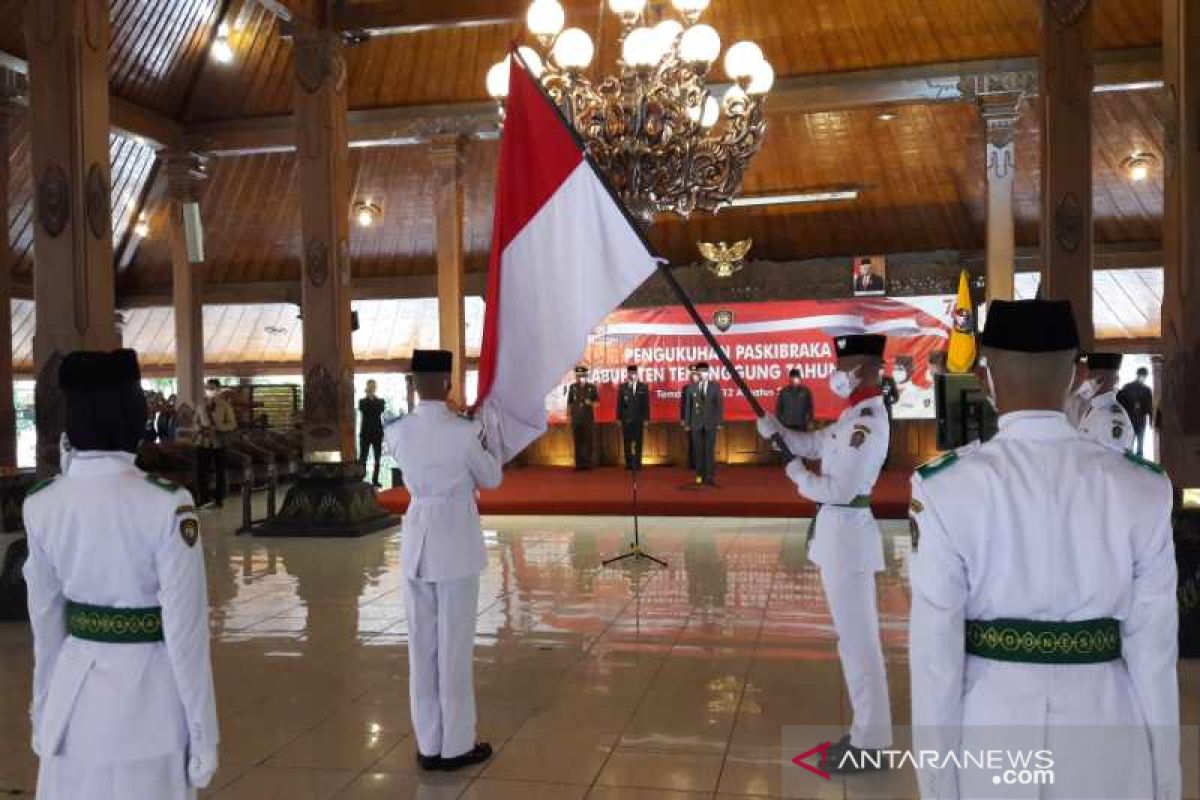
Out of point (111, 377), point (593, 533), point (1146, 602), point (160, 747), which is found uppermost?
point (111, 377)

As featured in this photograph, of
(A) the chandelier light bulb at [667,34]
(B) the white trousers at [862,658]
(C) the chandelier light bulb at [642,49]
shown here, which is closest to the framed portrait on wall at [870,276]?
(A) the chandelier light bulb at [667,34]

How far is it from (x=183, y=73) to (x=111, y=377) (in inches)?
430

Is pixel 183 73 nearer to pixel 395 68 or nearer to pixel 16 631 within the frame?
pixel 395 68

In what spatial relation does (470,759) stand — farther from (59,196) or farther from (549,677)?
(59,196)

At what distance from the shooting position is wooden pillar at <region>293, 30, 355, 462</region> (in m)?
8.32

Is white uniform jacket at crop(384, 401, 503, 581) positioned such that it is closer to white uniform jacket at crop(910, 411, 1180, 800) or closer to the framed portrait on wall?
white uniform jacket at crop(910, 411, 1180, 800)

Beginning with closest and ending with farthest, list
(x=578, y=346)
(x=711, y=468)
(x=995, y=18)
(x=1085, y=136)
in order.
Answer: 1. (x=578, y=346)
2. (x=1085, y=136)
3. (x=995, y=18)
4. (x=711, y=468)

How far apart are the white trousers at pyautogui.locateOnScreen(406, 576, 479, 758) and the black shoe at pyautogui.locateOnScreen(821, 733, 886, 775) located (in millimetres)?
1211

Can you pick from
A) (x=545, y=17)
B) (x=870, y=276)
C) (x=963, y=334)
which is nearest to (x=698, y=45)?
(x=545, y=17)

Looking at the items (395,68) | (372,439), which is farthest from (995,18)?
(372,439)

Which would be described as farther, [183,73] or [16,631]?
[183,73]

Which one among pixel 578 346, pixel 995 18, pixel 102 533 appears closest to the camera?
pixel 102 533

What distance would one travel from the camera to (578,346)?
3.02 m

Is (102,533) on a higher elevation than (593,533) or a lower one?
higher
